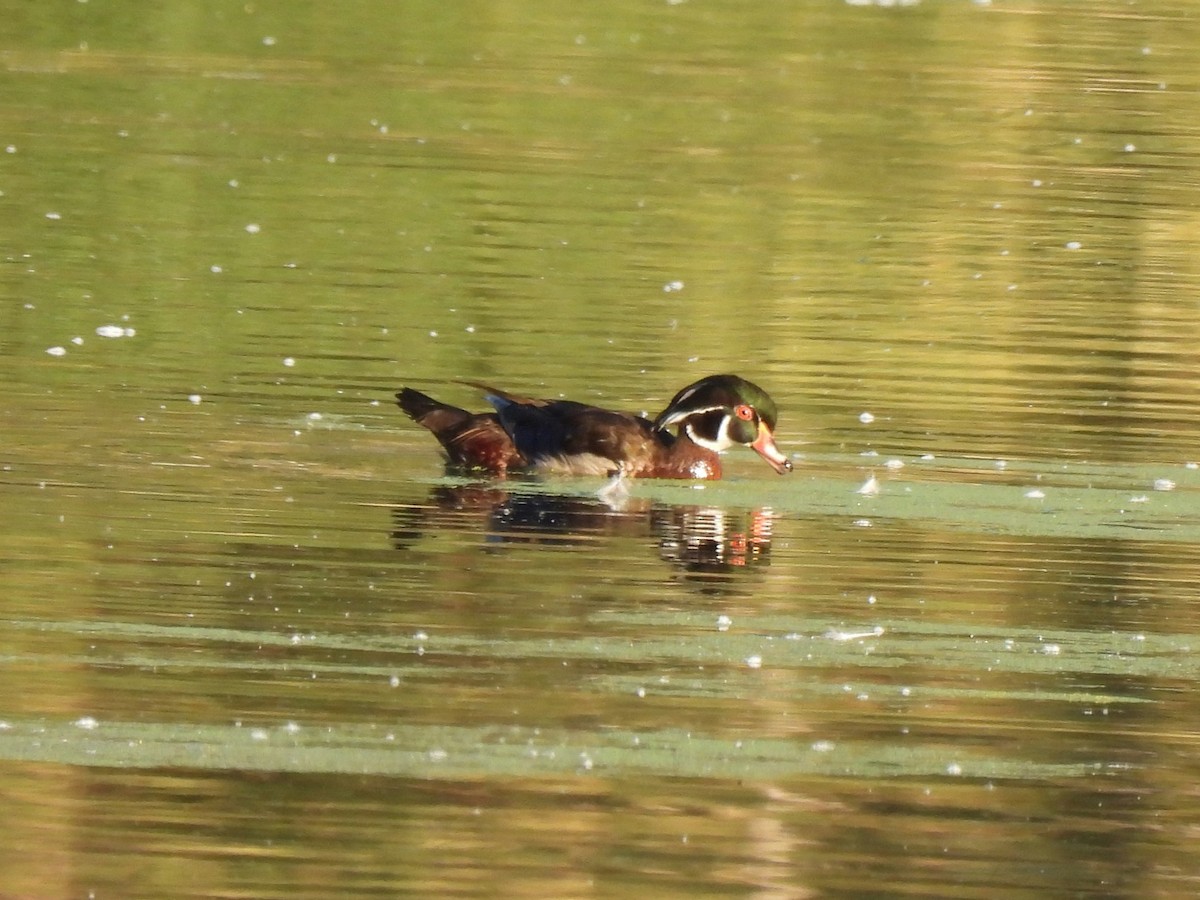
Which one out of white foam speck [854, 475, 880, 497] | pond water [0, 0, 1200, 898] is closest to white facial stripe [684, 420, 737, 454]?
pond water [0, 0, 1200, 898]

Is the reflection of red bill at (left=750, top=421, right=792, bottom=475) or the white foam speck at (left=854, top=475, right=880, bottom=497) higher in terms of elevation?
the reflection of red bill at (left=750, top=421, right=792, bottom=475)

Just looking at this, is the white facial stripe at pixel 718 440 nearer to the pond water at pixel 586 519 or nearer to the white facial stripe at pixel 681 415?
the white facial stripe at pixel 681 415

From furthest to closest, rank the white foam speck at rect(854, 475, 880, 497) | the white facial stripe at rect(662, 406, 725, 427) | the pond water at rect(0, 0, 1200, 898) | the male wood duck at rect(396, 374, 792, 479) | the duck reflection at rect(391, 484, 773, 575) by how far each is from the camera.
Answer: the white facial stripe at rect(662, 406, 725, 427), the male wood duck at rect(396, 374, 792, 479), the white foam speck at rect(854, 475, 880, 497), the duck reflection at rect(391, 484, 773, 575), the pond water at rect(0, 0, 1200, 898)

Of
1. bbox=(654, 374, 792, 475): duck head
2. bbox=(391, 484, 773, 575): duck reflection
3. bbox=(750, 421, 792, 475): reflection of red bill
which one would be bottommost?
bbox=(391, 484, 773, 575): duck reflection

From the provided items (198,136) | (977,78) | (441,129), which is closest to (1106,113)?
(977,78)

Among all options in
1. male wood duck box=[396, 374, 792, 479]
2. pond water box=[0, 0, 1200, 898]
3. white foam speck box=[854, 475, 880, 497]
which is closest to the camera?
pond water box=[0, 0, 1200, 898]

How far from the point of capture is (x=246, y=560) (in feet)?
31.6

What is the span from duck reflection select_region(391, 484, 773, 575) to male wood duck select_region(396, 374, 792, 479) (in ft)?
0.81

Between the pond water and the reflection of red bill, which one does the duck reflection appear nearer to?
the pond water

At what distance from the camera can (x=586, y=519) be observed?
10.8 m

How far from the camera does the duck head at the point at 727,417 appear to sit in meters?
11.5

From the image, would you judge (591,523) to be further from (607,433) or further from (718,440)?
(718,440)

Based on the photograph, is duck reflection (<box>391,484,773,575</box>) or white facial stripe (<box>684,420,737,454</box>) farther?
white facial stripe (<box>684,420,737,454</box>)

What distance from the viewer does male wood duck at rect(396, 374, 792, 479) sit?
37.7 ft
